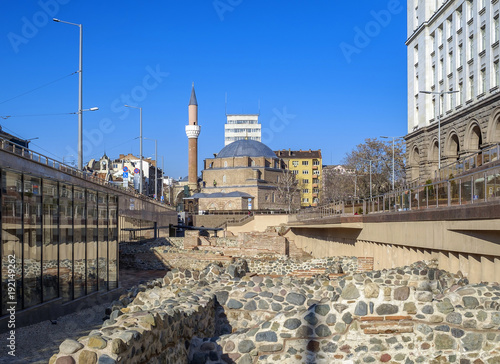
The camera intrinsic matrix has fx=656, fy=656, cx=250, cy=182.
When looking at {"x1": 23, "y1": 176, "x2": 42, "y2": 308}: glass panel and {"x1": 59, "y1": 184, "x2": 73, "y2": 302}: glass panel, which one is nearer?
{"x1": 23, "y1": 176, "x2": 42, "y2": 308}: glass panel

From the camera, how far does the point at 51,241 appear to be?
18500 mm

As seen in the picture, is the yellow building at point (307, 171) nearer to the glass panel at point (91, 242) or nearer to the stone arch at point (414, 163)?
the stone arch at point (414, 163)

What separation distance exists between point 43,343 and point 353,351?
8680 millimetres

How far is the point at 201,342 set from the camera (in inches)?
367

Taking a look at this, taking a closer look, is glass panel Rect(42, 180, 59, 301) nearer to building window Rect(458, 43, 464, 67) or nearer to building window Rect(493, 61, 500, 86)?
building window Rect(493, 61, 500, 86)

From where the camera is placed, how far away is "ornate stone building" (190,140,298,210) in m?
109

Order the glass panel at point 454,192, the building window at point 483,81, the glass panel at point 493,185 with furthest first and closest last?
the building window at point 483,81 < the glass panel at point 454,192 < the glass panel at point 493,185

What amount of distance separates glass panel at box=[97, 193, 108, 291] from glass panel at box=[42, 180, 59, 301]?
4.17m

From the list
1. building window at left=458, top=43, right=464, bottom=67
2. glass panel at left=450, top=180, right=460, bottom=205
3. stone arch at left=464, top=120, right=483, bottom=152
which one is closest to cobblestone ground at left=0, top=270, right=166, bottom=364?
glass panel at left=450, top=180, right=460, bottom=205

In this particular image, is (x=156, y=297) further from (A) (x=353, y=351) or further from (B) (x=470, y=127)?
(B) (x=470, y=127)

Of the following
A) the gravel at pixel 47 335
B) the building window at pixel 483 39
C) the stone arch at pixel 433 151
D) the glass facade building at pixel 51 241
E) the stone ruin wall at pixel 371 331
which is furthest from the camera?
the stone arch at pixel 433 151

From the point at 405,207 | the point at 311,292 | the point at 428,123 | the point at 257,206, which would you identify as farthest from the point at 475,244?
the point at 257,206

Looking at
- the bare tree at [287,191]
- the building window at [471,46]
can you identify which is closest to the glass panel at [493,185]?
the building window at [471,46]

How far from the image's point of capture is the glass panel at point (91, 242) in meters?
21.8
